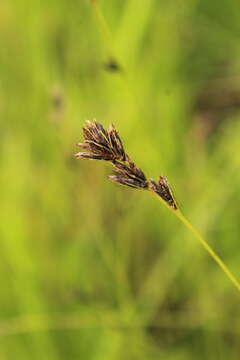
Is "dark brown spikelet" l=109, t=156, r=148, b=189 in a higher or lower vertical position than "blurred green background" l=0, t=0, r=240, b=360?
lower

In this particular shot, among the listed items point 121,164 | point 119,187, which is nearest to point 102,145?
point 121,164

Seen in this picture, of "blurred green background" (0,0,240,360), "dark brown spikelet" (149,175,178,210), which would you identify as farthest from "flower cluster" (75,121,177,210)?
"blurred green background" (0,0,240,360)

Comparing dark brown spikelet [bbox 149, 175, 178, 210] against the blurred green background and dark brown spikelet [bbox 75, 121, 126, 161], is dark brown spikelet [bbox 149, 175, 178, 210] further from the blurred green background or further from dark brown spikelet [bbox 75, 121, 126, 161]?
the blurred green background

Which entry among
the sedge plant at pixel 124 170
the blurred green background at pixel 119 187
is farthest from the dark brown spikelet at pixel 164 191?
the blurred green background at pixel 119 187

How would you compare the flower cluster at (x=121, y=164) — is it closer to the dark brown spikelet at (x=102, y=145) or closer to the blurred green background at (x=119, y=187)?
the dark brown spikelet at (x=102, y=145)

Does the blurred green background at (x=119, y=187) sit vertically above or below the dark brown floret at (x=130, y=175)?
above

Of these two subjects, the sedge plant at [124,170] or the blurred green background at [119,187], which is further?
the blurred green background at [119,187]

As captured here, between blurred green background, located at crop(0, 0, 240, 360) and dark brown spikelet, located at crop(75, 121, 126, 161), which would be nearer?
dark brown spikelet, located at crop(75, 121, 126, 161)
